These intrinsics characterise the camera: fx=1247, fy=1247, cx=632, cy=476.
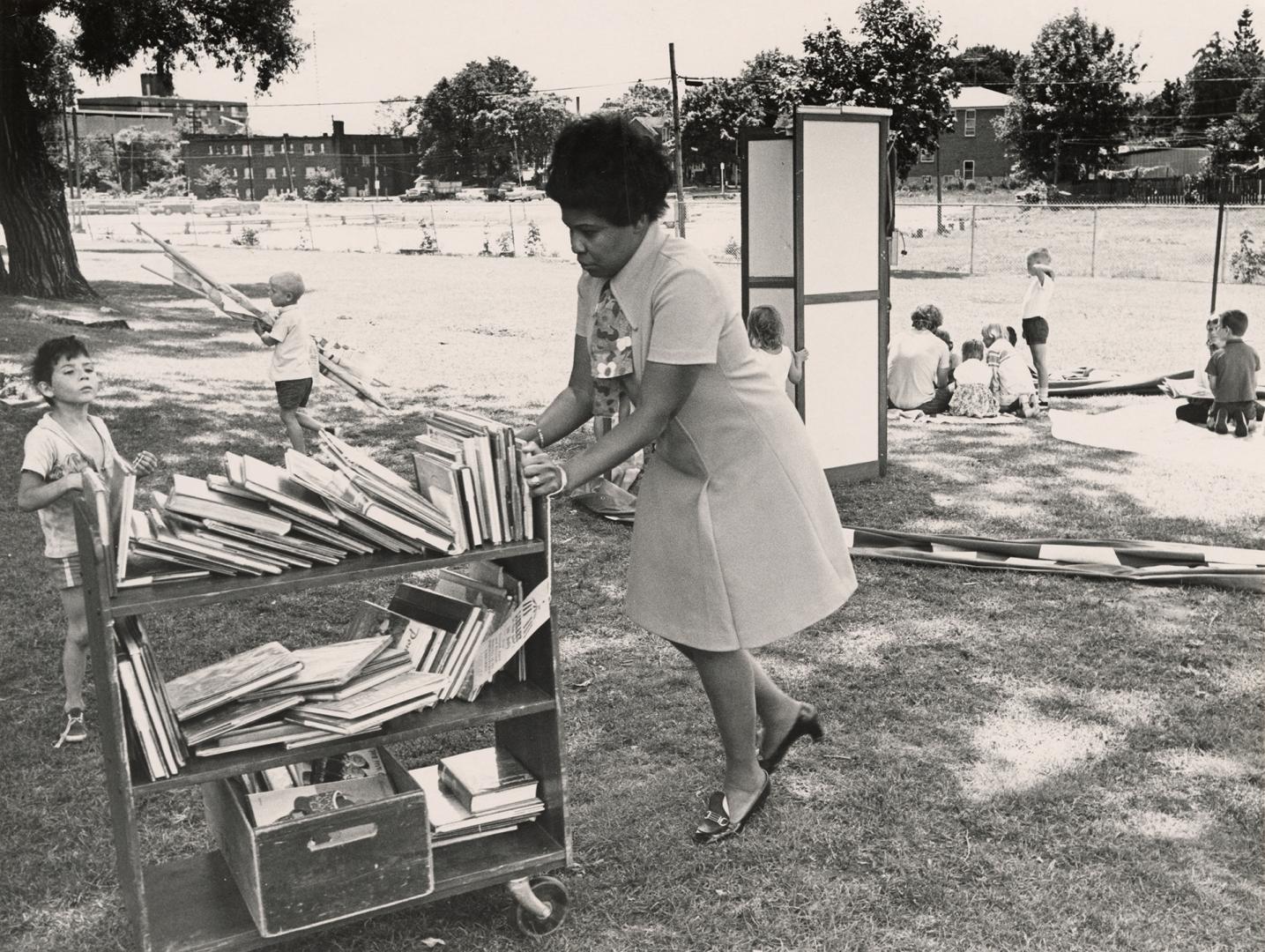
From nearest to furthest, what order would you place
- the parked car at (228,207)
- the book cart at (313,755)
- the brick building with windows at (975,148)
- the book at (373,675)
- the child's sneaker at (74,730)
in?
the book cart at (313,755)
the book at (373,675)
the child's sneaker at (74,730)
the parked car at (228,207)
the brick building with windows at (975,148)

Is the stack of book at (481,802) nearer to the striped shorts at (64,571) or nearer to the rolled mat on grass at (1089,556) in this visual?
the striped shorts at (64,571)

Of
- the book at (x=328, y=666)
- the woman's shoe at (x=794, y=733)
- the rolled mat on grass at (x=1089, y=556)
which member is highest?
the book at (x=328, y=666)

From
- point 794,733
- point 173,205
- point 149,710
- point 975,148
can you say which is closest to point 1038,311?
point 794,733

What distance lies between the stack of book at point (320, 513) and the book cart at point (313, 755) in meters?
0.04

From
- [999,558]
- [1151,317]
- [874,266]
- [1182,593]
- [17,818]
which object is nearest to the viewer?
[17,818]

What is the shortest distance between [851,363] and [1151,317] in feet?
37.5

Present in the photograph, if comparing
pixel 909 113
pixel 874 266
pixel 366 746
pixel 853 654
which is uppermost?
pixel 909 113

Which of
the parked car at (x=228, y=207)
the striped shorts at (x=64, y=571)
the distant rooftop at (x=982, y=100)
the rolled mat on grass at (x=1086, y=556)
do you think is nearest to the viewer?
the striped shorts at (x=64, y=571)

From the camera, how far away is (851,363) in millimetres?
8797

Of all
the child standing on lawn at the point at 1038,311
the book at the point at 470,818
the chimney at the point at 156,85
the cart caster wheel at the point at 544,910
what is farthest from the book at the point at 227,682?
the chimney at the point at 156,85

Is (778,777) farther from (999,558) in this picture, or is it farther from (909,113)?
(909,113)

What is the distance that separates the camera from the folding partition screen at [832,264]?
8.36 metres

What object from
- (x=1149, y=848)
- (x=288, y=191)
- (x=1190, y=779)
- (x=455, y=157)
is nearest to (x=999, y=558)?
(x=1190, y=779)

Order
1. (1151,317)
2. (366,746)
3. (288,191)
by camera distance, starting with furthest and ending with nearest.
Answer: (288,191), (1151,317), (366,746)
